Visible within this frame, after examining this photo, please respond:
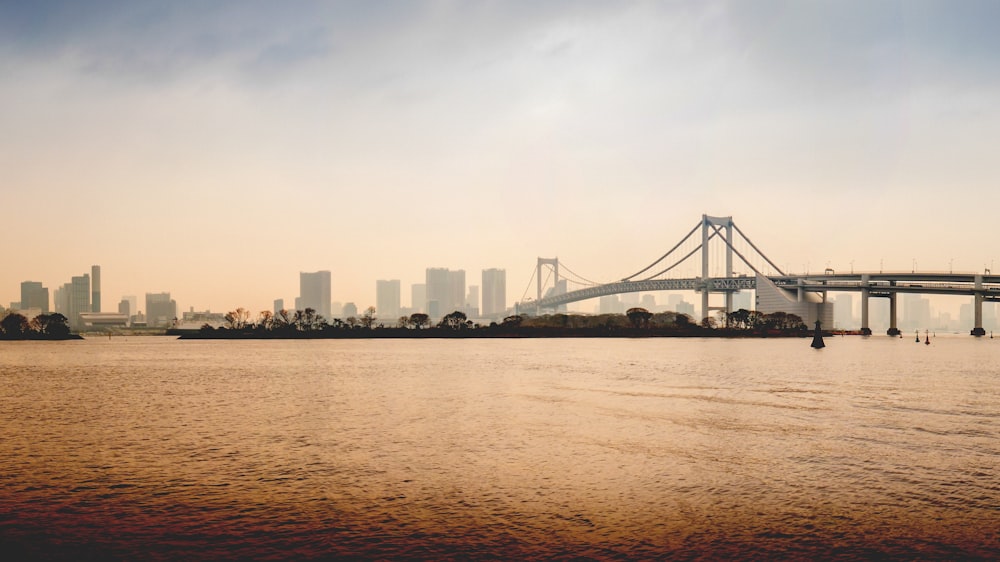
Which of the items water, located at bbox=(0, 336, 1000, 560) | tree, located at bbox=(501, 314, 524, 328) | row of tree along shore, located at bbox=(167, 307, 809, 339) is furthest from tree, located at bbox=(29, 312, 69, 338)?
water, located at bbox=(0, 336, 1000, 560)

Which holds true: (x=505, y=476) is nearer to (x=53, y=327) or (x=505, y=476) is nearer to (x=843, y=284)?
(x=843, y=284)

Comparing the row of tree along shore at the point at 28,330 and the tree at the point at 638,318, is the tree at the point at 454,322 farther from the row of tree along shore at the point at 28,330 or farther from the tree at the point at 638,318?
the row of tree along shore at the point at 28,330

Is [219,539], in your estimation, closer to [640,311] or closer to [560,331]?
[560,331]

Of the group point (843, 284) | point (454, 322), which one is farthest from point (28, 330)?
point (843, 284)

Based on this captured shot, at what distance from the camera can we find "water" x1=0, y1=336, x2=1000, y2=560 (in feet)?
30.9

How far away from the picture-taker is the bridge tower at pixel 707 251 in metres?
133

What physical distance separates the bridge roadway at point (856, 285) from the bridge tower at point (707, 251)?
95 centimetres

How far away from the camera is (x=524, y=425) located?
19781 mm

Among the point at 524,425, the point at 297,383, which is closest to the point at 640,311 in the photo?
→ the point at 297,383

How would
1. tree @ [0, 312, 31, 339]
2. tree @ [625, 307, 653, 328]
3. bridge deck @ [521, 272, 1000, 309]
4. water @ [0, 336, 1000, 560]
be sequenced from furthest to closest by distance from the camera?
1. tree @ [0, 312, 31, 339]
2. tree @ [625, 307, 653, 328]
3. bridge deck @ [521, 272, 1000, 309]
4. water @ [0, 336, 1000, 560]

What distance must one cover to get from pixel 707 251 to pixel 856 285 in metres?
24.8

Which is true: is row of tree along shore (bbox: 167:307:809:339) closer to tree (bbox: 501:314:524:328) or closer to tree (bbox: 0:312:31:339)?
tree (bbox: 501:314:524:328)

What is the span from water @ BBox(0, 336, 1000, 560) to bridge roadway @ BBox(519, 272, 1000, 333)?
343 feet

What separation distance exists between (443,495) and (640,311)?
134 m
